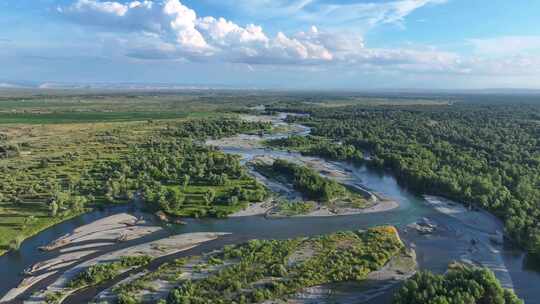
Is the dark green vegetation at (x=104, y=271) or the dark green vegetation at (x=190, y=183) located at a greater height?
the dark green vegetation at (x=190, y=183)

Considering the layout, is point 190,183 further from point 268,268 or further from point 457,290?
point 457,290

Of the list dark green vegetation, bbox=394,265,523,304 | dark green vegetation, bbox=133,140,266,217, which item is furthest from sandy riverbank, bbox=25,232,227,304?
dark green vegetation, bbox=394,265,523,304

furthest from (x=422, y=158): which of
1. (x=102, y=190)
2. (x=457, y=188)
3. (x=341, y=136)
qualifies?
(x=102, y=190)

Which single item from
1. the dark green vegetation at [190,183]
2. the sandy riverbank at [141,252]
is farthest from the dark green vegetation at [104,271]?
the dark green vegetation at [190,183]

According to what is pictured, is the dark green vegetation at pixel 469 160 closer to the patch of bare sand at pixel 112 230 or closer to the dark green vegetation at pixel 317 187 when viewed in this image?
the dark green vegetation at pixel 317 187

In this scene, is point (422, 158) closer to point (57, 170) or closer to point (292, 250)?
point (292, 250)
